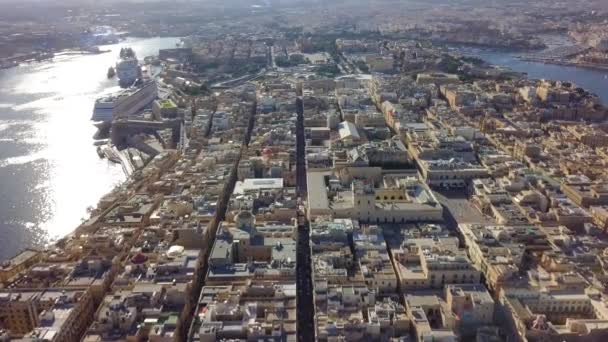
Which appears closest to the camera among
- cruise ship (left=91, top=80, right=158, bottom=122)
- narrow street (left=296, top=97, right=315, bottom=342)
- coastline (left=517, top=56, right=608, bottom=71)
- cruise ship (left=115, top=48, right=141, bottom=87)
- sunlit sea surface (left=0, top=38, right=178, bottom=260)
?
narrow street (left=296, top=97, right=315, bottom=342)

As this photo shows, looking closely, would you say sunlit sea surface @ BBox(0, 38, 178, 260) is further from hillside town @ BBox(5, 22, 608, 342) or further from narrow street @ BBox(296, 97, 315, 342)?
narrow street @ BBox(296, 97, 315, 342)

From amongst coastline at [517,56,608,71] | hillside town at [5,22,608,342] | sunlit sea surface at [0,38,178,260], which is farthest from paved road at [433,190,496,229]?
coastline at [517,56,608,71]

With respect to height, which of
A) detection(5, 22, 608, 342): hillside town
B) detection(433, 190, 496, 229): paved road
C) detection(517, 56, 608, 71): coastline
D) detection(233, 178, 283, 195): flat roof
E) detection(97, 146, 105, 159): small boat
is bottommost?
detection(97, 146, 105, 159): small boat

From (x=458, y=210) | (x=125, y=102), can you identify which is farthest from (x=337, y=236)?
(x=125, y=102)

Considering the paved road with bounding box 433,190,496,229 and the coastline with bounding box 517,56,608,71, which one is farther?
the coastline with bounding box 517,56,608,71

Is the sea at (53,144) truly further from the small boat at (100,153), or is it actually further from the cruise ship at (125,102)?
the cruise ship at (125,102)

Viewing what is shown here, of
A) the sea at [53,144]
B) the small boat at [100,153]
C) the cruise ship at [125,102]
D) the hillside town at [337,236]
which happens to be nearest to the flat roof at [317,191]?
the hillside town at [337,236]

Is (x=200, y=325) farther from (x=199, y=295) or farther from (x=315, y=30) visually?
(x=315, y=30)

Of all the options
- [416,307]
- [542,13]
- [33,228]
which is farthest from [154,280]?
[542,13]
